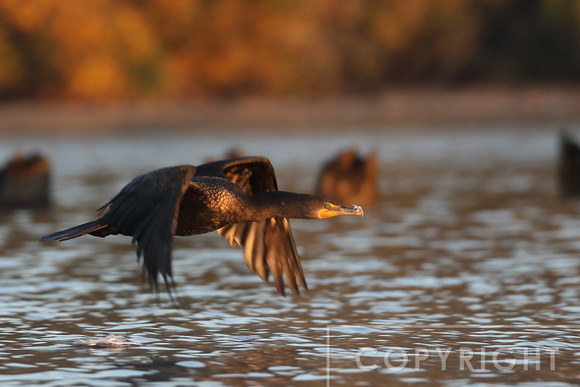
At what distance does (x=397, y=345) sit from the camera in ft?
28.6

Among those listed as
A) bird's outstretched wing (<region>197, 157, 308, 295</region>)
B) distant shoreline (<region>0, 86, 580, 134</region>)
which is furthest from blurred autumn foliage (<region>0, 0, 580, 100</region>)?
bird's outstretched wing (<region>197, 157, 308, 295</region>)

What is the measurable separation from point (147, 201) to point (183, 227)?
753mm

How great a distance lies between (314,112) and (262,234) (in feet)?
171

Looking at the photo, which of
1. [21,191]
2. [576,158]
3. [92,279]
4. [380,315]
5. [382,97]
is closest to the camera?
[380,315]

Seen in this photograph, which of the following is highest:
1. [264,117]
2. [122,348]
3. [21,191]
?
[264,117]

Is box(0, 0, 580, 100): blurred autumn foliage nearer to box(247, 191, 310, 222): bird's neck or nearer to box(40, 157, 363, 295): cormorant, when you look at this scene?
box(40, 157, 363, 295): cormorant

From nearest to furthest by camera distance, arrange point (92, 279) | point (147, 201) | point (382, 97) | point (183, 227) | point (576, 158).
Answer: point (147, 201)
point (183, 227)
point (92, 279)
point (576, 158)
point (382, 97)

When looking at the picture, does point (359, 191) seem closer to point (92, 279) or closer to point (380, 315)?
point (92, 279)

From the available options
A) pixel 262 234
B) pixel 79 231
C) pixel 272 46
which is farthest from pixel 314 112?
pixel 79 231

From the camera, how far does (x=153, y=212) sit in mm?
8430

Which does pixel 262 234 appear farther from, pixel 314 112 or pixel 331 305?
pixel 314 112

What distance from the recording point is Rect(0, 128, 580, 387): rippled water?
7.95 meters

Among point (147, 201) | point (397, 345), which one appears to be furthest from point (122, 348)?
point (397, 345)

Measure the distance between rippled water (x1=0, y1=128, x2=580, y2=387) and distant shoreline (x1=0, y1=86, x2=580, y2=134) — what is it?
31.5 m
